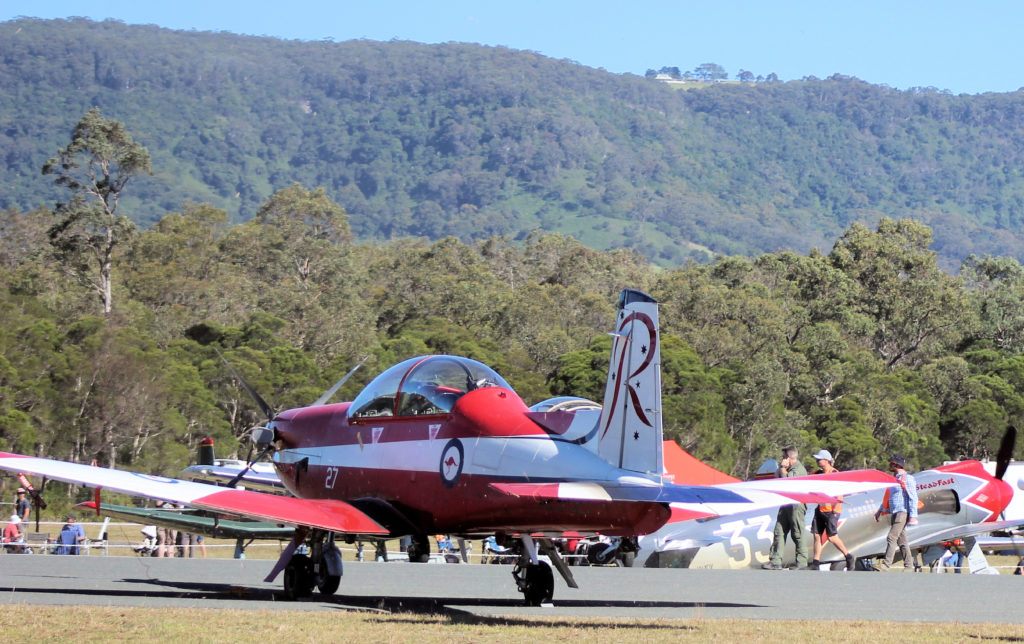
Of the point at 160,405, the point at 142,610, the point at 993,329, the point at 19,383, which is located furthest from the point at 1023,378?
the point at 142,610

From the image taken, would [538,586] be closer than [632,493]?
No

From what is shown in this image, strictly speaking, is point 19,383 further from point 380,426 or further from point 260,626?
point 260,626

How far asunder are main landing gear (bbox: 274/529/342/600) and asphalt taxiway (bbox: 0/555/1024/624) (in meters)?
0.14

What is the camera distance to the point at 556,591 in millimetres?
13133

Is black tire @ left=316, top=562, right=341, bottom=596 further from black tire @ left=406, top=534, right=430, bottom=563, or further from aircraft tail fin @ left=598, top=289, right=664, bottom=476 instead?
aircraft tail fin @ left=598, top=289, right=664, bottom=476

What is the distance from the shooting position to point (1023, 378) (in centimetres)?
5878

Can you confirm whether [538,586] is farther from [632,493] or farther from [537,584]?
[632,493]

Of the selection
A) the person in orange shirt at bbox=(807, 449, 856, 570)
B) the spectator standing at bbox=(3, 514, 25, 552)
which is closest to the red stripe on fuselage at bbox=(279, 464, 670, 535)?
the person in orange shirt at bbox=(807, 449, 856, 570)

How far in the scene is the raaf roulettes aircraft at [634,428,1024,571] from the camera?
18.4 metres

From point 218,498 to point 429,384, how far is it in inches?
82.6

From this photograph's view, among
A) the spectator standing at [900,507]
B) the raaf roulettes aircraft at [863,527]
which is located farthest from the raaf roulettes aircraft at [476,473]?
the raaf roulettes aircraft at [863,527]

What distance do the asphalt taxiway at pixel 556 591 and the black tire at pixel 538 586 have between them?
0.52 ft

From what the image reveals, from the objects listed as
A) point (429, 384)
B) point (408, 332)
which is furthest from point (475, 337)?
point (429, 384)

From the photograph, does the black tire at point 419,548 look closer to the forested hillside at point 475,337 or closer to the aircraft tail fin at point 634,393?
the aircraft tail fin at point 634,393
